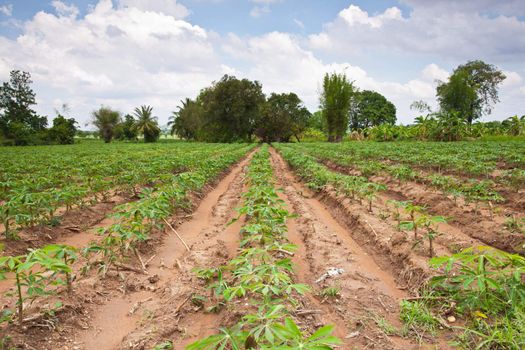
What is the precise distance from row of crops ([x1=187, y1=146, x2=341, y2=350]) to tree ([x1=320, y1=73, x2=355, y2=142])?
3510cm

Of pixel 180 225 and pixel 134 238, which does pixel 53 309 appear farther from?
pixel 180 225

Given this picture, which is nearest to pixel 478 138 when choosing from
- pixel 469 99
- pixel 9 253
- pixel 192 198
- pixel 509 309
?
pixel 469 99

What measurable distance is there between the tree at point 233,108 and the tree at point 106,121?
1904 centimetres

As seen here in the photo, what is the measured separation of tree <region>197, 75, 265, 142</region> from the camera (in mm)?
47250

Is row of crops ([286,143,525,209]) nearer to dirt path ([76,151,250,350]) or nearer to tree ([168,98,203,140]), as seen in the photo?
dirt path ([76,151,250,350])

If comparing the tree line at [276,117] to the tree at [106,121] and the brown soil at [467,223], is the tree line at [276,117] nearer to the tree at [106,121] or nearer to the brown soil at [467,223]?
the tree at [106,121]

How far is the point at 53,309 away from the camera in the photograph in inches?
102

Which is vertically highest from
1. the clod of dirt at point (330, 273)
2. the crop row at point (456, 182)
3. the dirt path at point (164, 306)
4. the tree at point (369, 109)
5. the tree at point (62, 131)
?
the tree at point (369, 109)

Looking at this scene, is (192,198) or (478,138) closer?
(192,198)

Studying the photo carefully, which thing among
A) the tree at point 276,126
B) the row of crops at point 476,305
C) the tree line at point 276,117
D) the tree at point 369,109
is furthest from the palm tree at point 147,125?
the row of crops at point 476,305

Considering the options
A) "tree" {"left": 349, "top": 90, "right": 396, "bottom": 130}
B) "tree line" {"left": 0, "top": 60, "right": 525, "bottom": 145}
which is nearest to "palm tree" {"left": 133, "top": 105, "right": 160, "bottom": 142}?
"tree line" {"left": 0, "top": 60, "right": 525, "bottom": 145}

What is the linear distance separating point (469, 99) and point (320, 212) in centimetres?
3949

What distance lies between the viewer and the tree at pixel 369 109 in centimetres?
6450

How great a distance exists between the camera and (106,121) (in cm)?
5741
